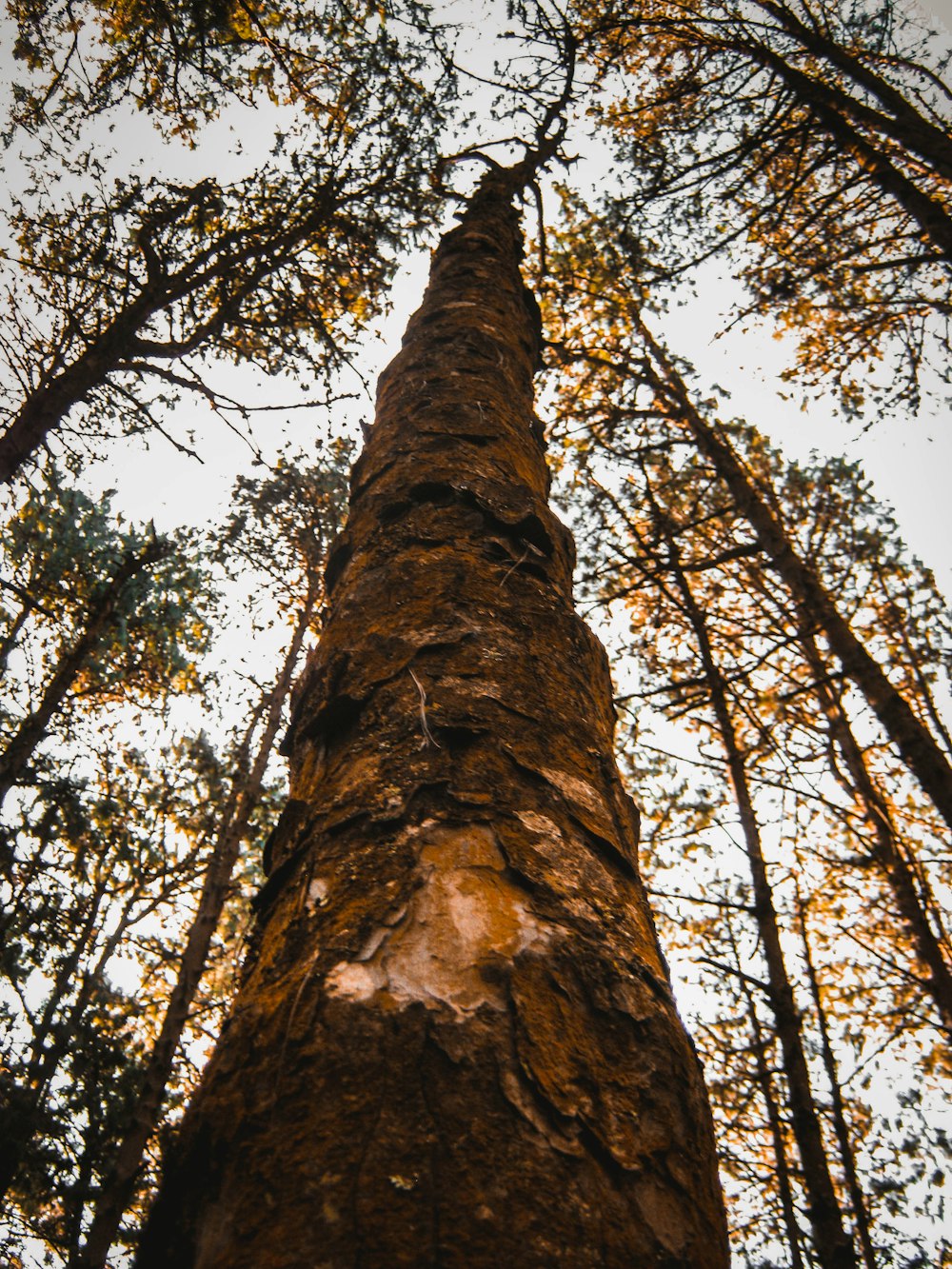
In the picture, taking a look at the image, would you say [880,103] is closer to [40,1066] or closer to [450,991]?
[450,991]

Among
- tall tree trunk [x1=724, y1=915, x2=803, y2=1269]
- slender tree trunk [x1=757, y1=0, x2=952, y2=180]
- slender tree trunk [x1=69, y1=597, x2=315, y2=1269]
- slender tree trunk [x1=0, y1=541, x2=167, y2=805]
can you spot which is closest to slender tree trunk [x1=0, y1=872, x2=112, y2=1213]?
slender tree trunk [x1=69, y1=597, x2=315, y2=1269]

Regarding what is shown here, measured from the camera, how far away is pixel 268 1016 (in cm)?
77

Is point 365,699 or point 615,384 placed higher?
point 615,384

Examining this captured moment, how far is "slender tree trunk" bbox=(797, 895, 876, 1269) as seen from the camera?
8.63 metres

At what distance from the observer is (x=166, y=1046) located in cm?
669

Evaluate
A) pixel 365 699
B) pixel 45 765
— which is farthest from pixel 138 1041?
pixel 365 699

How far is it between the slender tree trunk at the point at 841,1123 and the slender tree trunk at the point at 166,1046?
7.22 m

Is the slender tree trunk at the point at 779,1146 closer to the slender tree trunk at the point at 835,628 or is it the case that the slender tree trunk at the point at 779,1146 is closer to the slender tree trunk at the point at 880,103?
the slender tree trunk at the point at 835,628

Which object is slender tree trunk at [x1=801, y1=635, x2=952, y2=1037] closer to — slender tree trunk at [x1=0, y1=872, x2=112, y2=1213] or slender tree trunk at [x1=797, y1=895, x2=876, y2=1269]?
Result: slender tree trunk at [x1=797, y1=895, x2=876, y2=1269]

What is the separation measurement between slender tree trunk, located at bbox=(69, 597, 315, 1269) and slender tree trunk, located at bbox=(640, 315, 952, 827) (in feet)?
21.4

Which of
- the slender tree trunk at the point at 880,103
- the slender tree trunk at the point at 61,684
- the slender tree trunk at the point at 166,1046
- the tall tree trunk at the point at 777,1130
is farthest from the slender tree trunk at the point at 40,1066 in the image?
the slender tree trunk at the point at 880,103

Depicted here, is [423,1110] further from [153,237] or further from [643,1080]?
[153,237]

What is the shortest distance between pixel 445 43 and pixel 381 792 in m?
7.72

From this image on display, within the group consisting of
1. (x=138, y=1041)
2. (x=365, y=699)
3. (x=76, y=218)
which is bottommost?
(x=138, y=1041)
